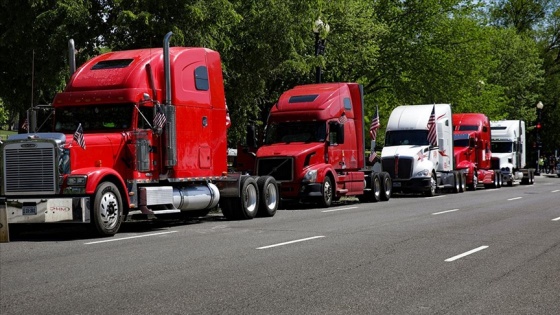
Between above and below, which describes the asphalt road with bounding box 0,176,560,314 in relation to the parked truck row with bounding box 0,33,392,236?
below

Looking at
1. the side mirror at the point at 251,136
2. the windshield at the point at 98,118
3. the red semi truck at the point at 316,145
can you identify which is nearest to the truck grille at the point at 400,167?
the red semi truck at the point at 316,145

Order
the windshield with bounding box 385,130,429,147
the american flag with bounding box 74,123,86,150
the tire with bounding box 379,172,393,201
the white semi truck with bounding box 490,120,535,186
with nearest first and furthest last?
the american flag with bounding box 74,123,86,150 → the tire with bounding box 379,172,393,201 → the windshield with bounding box 385,130,429,147 → the white semi truck with bounding box 490,120,535,186

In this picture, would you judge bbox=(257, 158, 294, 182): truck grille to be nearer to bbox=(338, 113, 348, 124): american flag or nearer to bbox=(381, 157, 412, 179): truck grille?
bbox=(338, 113, 348, 124): american flag

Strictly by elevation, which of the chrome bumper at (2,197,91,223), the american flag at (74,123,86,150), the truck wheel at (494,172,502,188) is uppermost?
the american flag at (74,123,86,150)

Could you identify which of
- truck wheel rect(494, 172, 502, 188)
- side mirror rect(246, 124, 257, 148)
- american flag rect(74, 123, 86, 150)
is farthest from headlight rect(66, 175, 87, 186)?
truck wheel rect(494, 172, 502, 188)

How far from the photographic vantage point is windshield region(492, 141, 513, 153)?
163ft

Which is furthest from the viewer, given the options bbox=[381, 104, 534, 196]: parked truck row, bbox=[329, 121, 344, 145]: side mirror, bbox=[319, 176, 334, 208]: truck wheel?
bbox=[381, 104, 534, 196]: parked truck row

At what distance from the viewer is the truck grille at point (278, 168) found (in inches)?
984

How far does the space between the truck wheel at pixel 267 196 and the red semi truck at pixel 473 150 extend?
2003 cm

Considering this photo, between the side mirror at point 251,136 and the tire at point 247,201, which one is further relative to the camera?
the side mirror at point 251,136

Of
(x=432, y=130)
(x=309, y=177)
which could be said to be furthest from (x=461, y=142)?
(x=309, y=177)

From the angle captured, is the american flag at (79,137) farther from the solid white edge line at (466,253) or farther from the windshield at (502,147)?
the windshield at (502,147)

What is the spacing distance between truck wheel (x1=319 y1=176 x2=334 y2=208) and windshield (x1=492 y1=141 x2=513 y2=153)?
26.2 meters

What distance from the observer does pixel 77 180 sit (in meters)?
15.5
